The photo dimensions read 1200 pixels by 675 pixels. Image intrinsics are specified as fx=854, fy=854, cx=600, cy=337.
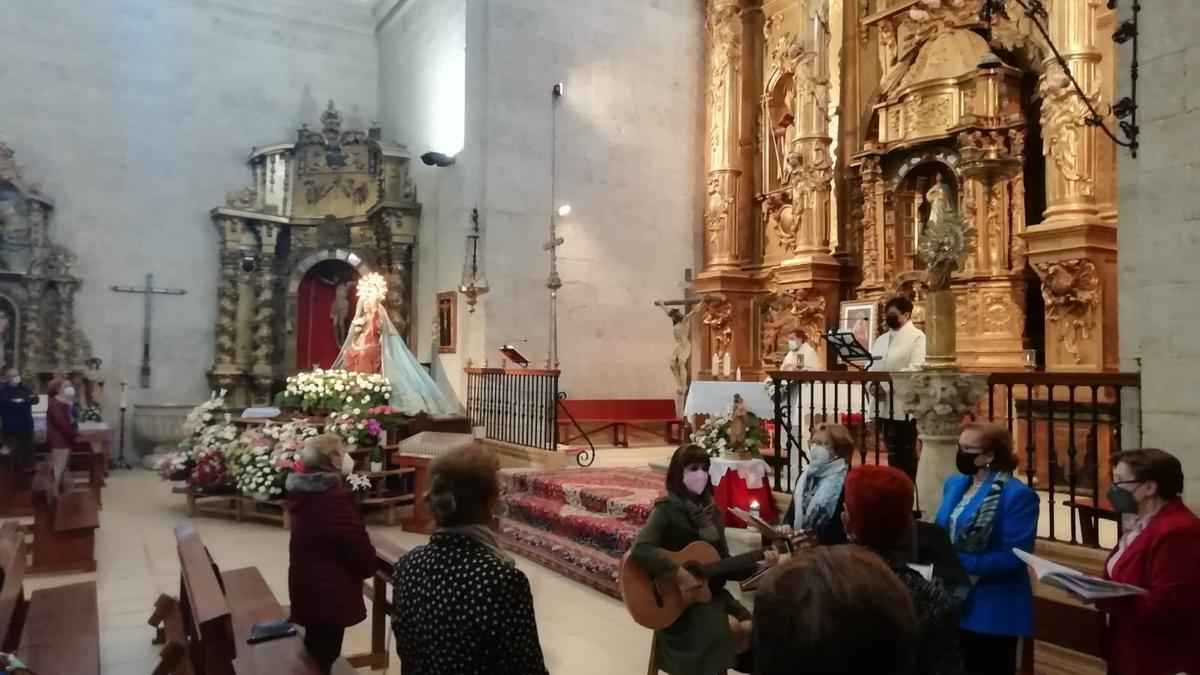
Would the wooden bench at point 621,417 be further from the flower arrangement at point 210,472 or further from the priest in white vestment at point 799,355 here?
the flower arrangement at point 210,472

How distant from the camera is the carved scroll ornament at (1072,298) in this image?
8383 millimetres

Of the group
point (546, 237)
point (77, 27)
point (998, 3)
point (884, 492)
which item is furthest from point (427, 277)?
point (884, 492)

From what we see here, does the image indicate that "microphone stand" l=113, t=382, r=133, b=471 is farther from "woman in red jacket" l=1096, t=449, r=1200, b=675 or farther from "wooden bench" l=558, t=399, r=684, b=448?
"woman in red jacket" l=1096, t=449, r=1200, b=675

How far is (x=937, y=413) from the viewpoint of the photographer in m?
4.90

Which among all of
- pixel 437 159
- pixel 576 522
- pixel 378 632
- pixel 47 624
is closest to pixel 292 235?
pixel 437 159

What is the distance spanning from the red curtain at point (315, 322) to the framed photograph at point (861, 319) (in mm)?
8520

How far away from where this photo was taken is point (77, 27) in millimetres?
14047

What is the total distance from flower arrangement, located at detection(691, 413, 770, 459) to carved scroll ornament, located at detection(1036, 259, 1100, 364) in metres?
3.69

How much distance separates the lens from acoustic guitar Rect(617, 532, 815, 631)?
12.5ft

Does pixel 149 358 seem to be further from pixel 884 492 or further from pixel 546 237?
pixel 884 492

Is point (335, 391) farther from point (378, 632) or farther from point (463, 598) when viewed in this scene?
point (463, 598)

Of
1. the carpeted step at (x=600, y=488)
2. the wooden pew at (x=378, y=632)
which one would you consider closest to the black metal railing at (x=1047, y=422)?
the carpeted step at (x=600, y=488)

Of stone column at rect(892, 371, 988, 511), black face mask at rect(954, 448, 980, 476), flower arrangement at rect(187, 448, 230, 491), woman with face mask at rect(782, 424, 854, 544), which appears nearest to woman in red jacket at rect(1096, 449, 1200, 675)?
black face mask at rect(954, 448, 980, 476)

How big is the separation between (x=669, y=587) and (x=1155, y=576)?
1858 millimetres
